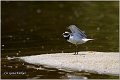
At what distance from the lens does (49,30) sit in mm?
30516

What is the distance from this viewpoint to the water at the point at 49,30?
17219 mm

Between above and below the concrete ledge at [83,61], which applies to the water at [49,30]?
above

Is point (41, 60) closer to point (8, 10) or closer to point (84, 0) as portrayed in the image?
point (8, 10)

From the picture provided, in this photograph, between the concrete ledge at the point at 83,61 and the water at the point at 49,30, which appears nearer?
the concrete ledge at the point at 83,61

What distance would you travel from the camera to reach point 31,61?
18.7 meters

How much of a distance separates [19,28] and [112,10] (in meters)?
13.0

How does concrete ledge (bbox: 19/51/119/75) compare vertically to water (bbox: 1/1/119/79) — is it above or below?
below

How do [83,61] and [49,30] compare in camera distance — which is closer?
[83,61]

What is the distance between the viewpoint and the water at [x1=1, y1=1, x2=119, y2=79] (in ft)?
56.5

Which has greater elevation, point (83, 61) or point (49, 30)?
point (49, 30)

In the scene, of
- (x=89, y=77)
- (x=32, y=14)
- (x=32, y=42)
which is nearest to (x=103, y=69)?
(x=89, y=77)

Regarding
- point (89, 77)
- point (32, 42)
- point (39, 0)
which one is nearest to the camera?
point (89, 77)

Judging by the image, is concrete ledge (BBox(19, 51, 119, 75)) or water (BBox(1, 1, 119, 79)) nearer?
concrete ledge (BBox(19, 51, 119, 75))

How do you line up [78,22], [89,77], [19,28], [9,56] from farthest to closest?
[78,22]
[19,28]
[9,56]
[89,77]
